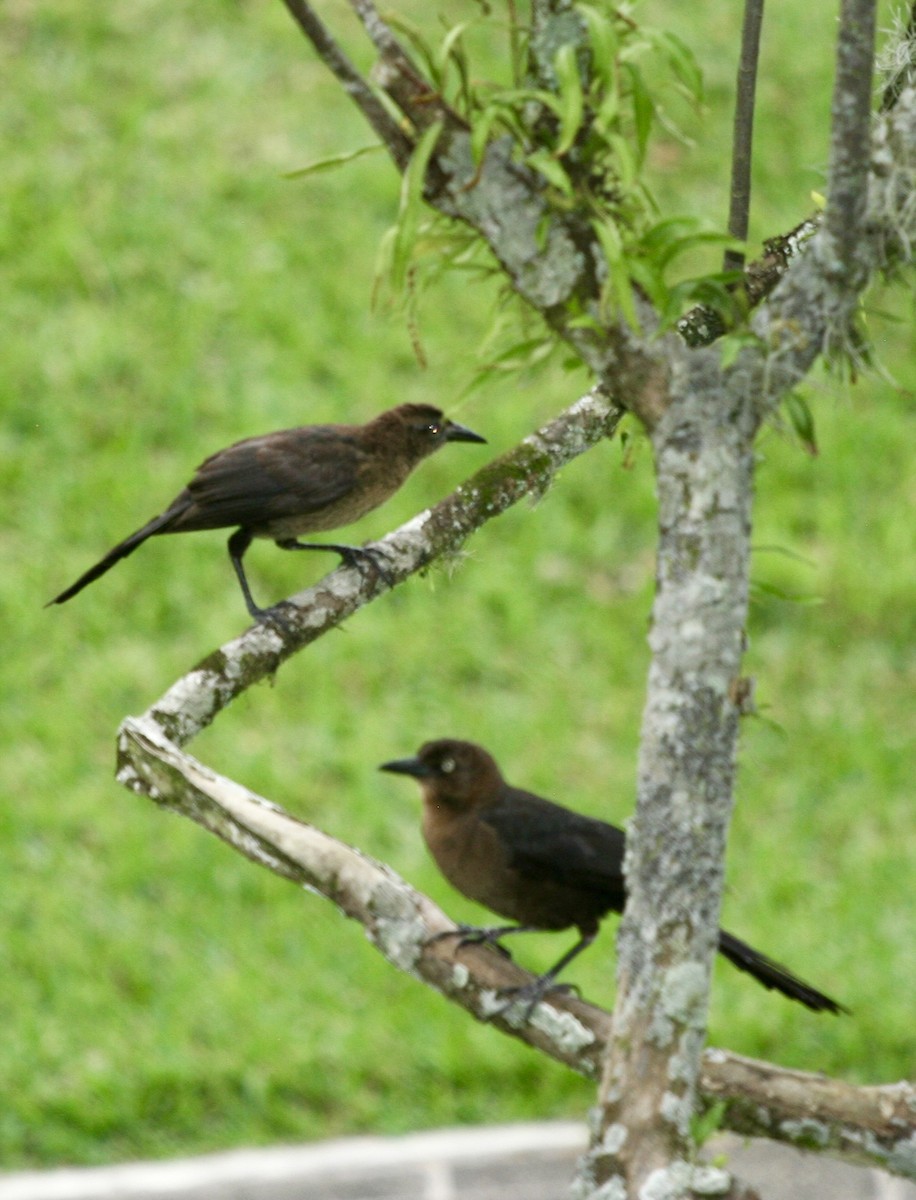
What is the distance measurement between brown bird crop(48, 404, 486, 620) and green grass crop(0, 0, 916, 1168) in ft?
6.67

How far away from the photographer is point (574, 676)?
7.47 m

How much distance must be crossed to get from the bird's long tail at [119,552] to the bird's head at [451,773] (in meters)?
0.71

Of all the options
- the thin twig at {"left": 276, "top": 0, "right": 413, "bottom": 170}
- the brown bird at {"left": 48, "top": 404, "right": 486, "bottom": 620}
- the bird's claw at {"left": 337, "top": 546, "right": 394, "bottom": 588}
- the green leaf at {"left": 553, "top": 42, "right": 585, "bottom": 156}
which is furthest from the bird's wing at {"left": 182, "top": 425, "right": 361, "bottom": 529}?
the green leaf at {"left": 553, "top": 42, "right": 585, "bottom": 156}

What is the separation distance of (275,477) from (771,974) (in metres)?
1.71

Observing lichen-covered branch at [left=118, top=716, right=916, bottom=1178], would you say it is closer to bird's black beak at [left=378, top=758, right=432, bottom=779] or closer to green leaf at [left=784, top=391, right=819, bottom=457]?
green leaf at [left=784, top=391, right=819, bottom=457]

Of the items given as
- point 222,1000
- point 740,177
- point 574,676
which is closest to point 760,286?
point 740,177

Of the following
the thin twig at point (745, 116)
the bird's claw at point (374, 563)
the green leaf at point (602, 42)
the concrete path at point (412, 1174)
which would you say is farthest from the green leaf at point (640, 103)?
the concrete path at point (412, 1174)

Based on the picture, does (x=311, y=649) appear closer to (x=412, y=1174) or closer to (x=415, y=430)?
(x=412, y=1174)

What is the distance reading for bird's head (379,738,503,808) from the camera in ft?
12.2

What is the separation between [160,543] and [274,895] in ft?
6.59

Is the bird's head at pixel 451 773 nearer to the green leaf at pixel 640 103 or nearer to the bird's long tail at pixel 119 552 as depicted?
the bird's long tail at pixel 119 552

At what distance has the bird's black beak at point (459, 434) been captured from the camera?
4145 millimetres

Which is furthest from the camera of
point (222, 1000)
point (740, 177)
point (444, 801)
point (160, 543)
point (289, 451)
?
point (160, 543)

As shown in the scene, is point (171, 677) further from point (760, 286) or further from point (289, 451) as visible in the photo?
point (760, 286)
